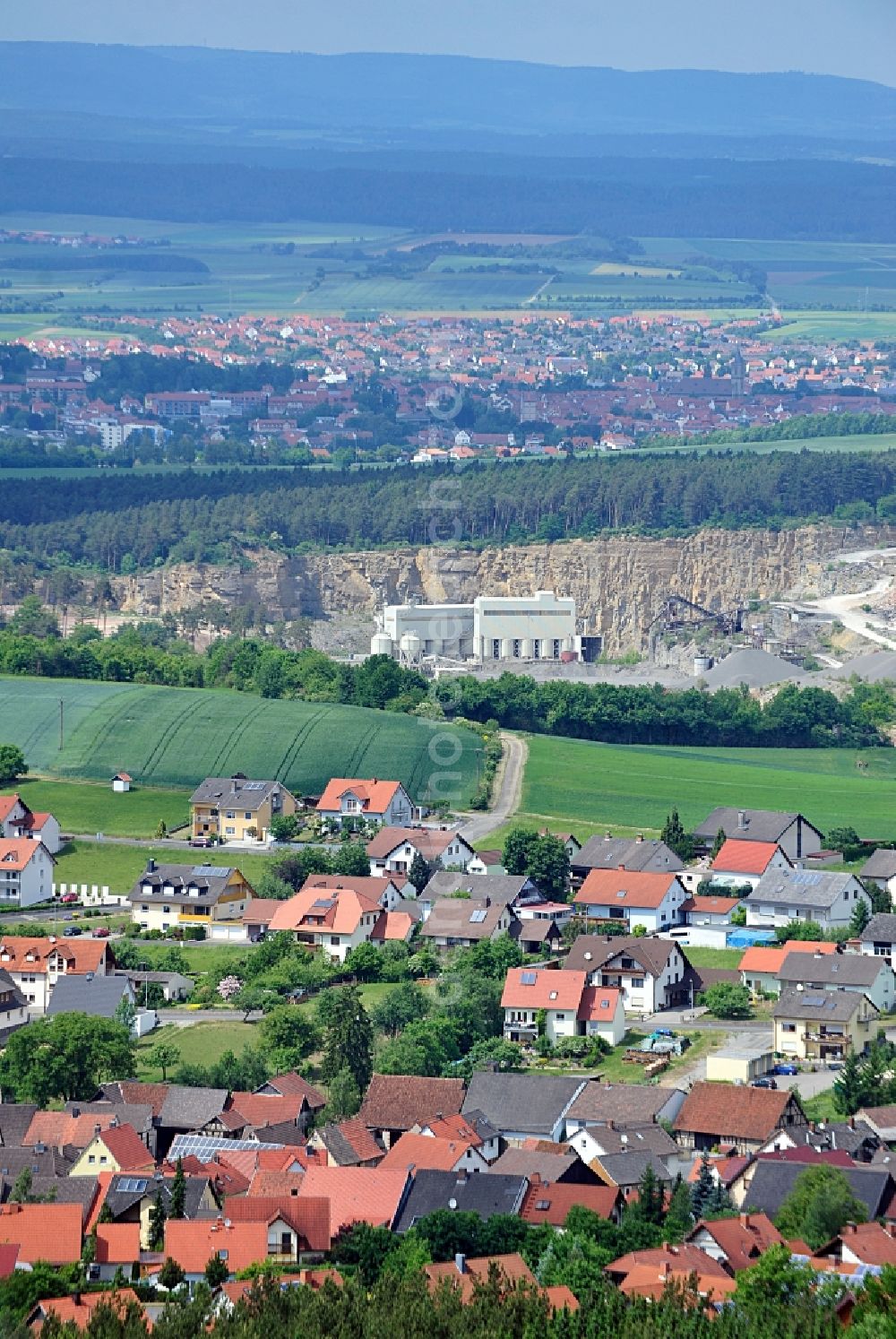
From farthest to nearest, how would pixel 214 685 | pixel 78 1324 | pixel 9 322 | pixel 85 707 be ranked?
pixel 9 322
pixel 214 685
pixel 85 707
pixel 78 1324

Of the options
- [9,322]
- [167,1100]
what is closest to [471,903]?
[167,1100]

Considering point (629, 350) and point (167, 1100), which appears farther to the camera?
point (629, 350)

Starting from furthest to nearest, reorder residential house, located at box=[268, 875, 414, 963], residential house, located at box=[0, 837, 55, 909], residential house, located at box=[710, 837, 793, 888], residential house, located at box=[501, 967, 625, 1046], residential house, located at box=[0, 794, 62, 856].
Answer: residential house, located at box=[0, 794, 62, 856] → residential house, located at box=[0, 837, 55, 909] → residential house, located at box=[710, 837, 793, 888] → residential house, located at box=[268, 875, 414, 963] → residential house, located at box=[501, 967, 625, 1046]

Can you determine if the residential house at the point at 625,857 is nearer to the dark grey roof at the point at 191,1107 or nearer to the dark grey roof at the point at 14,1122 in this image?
Answer: the dark grey roof at the point at 191,1107

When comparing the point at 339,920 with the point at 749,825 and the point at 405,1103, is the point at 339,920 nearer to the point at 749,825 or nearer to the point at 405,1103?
the point at 749,825

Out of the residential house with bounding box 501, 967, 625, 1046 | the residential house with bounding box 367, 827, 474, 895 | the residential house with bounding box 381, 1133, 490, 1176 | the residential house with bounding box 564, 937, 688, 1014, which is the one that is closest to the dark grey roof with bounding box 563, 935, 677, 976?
the residential house with bounding box 564, 937, 688, 1014

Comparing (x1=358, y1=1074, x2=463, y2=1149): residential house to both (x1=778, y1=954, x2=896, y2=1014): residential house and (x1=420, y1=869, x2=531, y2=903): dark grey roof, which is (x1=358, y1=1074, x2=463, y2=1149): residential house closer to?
(x1=778, y1=954, x2=896, y2=1014): residential house

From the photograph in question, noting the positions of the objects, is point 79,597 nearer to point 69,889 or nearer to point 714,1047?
point 69,889
